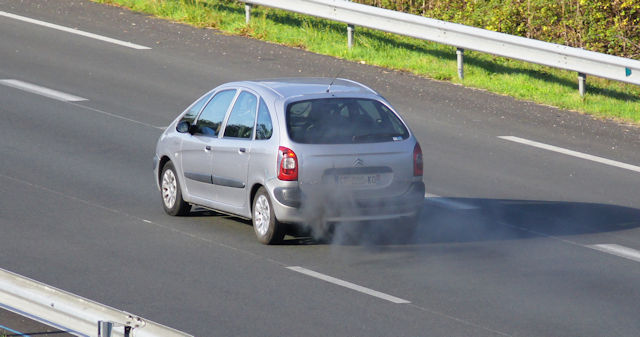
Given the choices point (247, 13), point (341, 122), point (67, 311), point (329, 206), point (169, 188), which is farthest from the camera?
point (247, 13)

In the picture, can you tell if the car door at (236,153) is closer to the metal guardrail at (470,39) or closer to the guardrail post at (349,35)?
the metal guardrail at (470,39)

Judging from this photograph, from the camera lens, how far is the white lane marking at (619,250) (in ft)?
35.6

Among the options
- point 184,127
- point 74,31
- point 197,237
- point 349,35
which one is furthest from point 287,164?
point 74,31

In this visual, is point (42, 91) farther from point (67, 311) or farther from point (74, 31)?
point (67, 311)

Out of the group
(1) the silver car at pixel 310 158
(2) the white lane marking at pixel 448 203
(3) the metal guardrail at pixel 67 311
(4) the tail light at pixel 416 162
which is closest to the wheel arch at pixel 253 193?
(1) the silver car at pixel 310 158

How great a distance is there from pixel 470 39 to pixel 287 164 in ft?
31.6

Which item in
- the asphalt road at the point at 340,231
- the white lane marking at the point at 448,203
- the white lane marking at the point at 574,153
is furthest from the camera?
the white lane marking at the point at 574,153

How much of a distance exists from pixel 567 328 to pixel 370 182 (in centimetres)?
276

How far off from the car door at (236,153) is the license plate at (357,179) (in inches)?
39.7

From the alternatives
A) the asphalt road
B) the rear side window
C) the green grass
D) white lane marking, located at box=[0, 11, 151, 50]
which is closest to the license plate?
the asphalt road

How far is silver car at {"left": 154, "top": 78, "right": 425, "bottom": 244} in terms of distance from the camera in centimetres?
1049

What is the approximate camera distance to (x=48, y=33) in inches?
854

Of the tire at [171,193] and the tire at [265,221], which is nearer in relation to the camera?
the tire at [265,221]

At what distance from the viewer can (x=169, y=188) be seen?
12328mm
